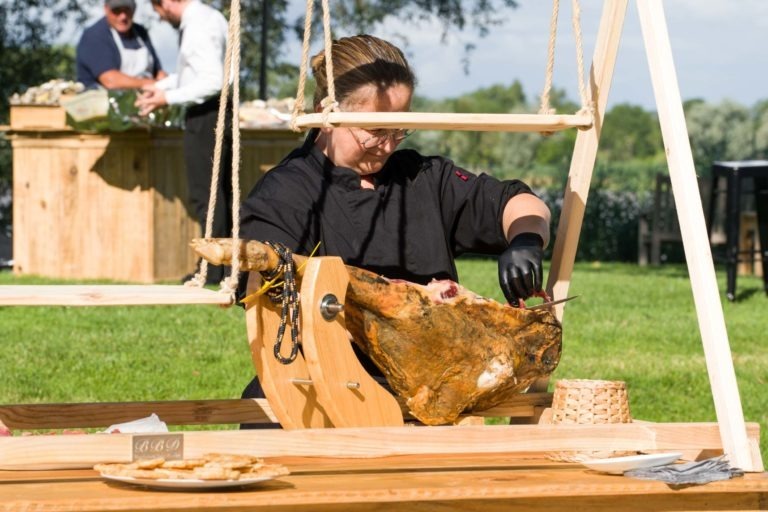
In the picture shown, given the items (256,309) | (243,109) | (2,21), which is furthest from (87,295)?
(2,21)

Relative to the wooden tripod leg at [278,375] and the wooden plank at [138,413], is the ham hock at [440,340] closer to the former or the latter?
the wooden tripod leg at [278,375]

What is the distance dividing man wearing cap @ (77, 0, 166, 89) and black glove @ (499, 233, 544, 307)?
5.90 meters

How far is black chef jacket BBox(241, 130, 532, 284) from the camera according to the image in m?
3.12

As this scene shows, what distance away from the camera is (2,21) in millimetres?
15375

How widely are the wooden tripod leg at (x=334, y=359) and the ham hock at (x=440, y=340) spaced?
9cm

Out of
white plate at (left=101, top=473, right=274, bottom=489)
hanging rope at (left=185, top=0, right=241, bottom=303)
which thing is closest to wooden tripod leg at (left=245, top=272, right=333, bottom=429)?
hanging rope at (left=185, top=0, right=241, bottom=303)

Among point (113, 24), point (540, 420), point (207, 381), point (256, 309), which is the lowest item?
point (207, 381)

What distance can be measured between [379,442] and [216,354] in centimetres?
370

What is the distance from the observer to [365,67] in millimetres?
3150

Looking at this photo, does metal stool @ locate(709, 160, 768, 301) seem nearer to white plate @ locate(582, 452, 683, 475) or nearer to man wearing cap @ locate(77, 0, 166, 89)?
man wearing cap @ locate(77, 0, 166, 89)

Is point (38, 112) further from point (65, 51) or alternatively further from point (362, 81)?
point (65, 51)

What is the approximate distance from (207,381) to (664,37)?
318 cm

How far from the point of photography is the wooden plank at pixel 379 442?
2170 millimetres

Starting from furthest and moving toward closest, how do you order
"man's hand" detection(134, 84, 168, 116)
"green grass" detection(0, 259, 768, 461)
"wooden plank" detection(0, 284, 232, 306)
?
"man's hand" detection(134, 84, 168, 116), "green grass" detection(0, 259, 768, 461), "wooden plank" detection(0, 284, 232, 306)
